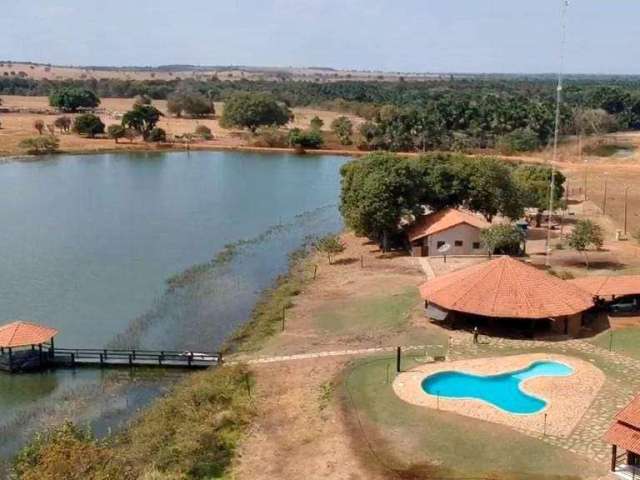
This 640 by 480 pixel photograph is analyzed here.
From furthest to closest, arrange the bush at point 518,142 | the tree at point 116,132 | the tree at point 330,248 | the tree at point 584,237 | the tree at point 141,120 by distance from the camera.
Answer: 1. the tree at point 141,120
2. the tree at point 116,132
3. the bush at point 518,142
4. the tree at point 330,248
5. the tree at point 584,237

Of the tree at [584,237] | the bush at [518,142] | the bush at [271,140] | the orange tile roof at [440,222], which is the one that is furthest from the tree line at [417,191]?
the bush at [271,140]

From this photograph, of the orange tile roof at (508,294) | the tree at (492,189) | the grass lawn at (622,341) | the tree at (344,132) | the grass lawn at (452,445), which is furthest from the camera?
the tree at (344,132)

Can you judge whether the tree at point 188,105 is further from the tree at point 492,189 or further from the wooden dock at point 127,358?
A: the wooden dock at point 127,358

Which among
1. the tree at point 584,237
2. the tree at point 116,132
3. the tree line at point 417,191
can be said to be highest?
the tree at point 116,132

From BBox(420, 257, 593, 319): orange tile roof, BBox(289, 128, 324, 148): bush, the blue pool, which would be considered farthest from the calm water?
BBox(289, 128, 324, 148): bush

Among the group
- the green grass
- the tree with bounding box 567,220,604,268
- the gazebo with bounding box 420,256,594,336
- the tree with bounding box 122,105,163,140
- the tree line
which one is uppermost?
the tree with bounding box 122,105,163,140

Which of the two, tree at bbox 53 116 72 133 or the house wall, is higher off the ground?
tree at bbox 53 116 72 133

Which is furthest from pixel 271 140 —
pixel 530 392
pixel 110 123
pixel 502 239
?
pixel 530 392

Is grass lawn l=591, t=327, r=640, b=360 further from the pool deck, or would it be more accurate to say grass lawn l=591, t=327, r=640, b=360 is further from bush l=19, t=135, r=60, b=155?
bush l=19, t=135, r=60, b=155
